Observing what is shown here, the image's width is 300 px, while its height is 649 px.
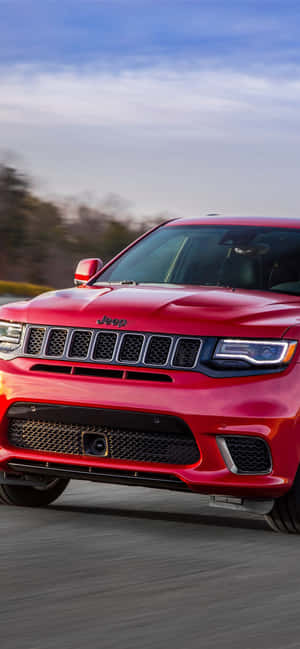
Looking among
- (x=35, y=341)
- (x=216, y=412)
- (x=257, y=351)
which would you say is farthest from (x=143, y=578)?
(x=35, y=341)

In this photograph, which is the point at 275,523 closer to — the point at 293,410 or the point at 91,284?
the point at 293,410

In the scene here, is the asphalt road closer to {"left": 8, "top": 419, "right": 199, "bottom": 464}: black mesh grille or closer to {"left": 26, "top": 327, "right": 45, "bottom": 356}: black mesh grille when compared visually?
{"left": 8, "top": 419, "right": 199, "bottom": 464}: black mesh grille

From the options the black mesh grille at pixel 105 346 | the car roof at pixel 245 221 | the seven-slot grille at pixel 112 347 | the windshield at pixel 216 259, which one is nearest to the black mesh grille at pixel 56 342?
the seven-slot grille at pixel 112 347

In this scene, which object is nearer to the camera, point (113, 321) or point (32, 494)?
point (113, 321)

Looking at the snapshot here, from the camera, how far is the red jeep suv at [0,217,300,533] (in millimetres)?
6488

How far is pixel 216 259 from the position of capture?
8211 millimetres

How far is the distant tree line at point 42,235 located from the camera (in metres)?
66.2

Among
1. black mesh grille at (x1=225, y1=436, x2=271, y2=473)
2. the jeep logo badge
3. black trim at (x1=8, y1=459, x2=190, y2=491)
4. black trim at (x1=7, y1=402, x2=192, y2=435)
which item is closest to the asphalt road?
black trim at (x1=8, y1=459, x2=190, y2=491)

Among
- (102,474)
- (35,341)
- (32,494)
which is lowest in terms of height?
(32,494)

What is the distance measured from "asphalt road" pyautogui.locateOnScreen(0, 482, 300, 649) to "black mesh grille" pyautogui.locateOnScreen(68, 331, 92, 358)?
0.91 metres

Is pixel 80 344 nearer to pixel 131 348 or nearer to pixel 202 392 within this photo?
pixel 131 348

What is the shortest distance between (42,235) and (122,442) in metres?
62.6

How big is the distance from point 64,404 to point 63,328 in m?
0.43

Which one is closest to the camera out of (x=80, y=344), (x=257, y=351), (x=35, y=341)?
(x=257, y=351)
